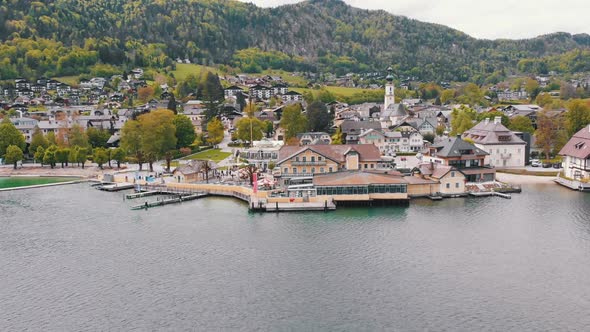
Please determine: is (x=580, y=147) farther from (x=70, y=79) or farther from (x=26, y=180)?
(x=70, y=79)

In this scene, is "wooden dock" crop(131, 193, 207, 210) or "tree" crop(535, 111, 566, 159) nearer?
"wooden dock" crop(131, 193, 207, 210)

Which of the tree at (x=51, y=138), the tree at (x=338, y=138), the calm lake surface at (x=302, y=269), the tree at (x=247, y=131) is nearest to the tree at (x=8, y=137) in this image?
the tree at (x=51, y=138)

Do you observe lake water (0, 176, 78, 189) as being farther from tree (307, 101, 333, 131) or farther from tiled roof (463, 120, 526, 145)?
tiled roof (463, 120, 526, 145)

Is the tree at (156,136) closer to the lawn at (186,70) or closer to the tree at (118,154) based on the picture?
the tree at (118,154)

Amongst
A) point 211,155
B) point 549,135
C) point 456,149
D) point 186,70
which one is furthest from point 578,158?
point 186,70

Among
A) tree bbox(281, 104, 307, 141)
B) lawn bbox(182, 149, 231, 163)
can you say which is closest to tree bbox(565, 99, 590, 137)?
tree bbox(281, 104, 307, 141)

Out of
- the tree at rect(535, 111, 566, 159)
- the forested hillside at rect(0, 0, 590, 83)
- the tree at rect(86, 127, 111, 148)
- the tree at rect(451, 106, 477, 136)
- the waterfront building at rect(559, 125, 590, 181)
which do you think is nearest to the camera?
the waterfront building at rect(559, 125, 590, 181)
